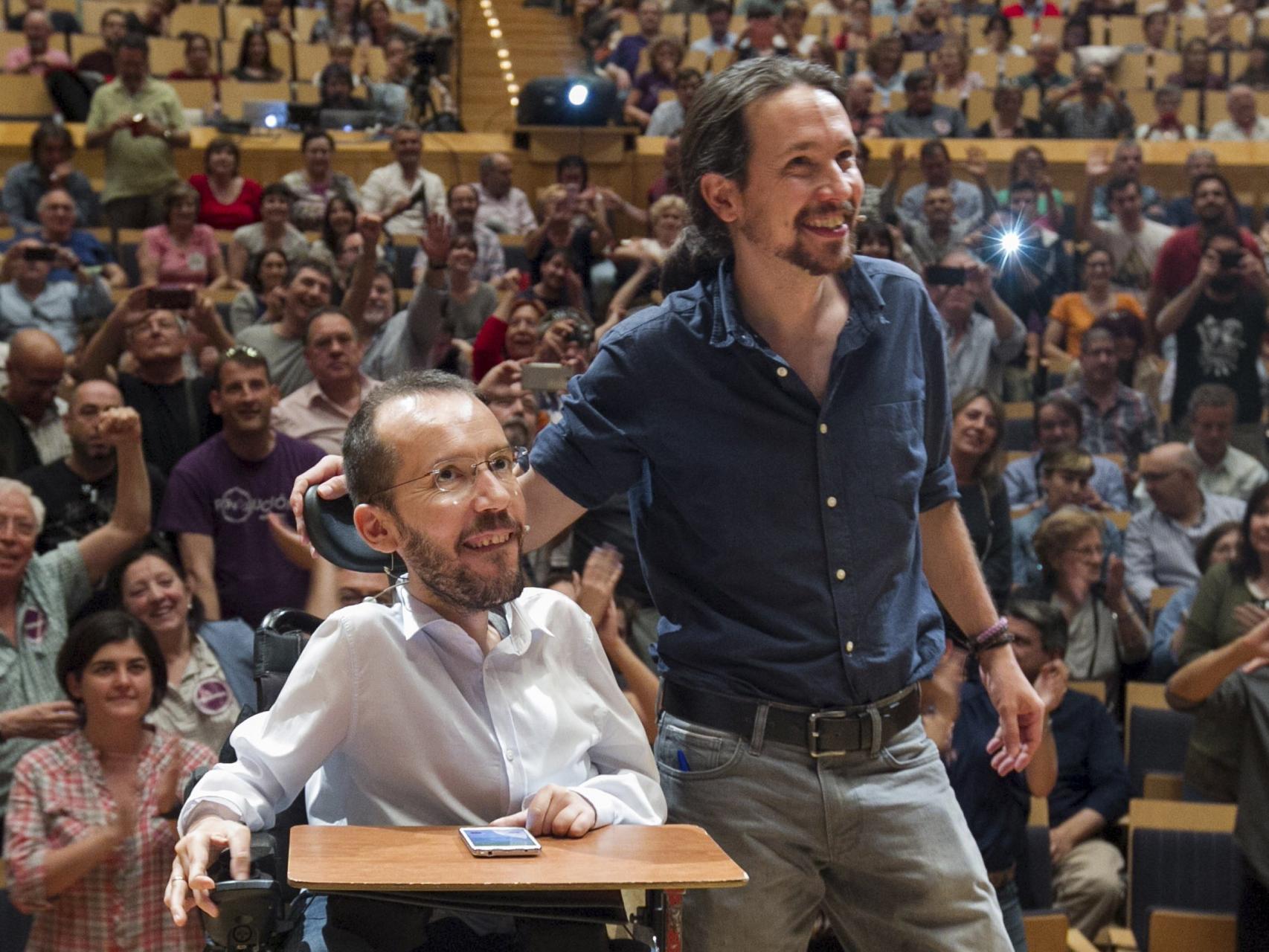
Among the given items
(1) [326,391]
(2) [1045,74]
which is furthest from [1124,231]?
(1) [326,391]

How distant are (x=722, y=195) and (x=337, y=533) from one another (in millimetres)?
668

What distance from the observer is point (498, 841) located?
1744mm

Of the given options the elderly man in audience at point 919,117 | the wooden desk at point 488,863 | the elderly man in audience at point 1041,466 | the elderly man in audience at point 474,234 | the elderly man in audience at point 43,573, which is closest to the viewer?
the wooden desk at point 488,863

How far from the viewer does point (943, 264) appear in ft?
23.5

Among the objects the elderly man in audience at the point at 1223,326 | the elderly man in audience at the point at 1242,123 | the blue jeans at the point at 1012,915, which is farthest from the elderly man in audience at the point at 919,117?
the blue jeans at the point at 1012,915

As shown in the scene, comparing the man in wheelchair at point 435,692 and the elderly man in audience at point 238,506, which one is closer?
the man in wheelchair at point 435,692

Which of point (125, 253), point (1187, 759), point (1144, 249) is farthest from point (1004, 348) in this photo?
point (125, 253)

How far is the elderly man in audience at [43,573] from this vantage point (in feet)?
12.9

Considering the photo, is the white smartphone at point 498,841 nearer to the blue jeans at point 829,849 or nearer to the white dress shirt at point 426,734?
the white dress shirt at point 426,734

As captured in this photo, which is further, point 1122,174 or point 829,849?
point 1122,174

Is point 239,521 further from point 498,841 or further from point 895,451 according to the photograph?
point 498,841

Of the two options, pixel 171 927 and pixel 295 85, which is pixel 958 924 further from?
pixel 295 85

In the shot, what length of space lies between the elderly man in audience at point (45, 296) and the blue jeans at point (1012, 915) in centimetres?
459

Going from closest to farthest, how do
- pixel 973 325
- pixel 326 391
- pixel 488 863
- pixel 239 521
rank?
1. pixel 488 863
2. pixel 239 521
3. pixel 326 391
4. pixel 973 325
